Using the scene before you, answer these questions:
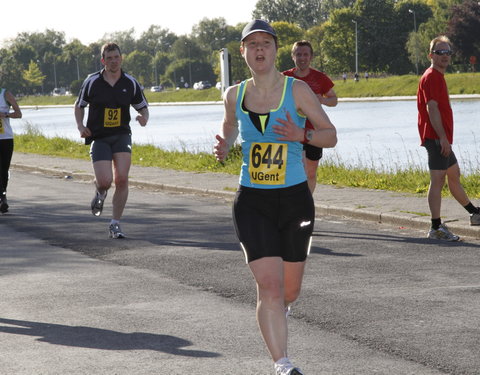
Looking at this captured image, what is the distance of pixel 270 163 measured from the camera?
15.7 ft

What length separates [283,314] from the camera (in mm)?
4727

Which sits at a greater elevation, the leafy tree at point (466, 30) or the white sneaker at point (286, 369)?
the leafy tree at point (466, 30)

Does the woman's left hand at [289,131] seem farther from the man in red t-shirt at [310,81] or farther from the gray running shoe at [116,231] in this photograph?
the gray running shoe at [116,231]

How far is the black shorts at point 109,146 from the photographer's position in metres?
10.3

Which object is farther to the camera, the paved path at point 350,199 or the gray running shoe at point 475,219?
the paved path at point 350,199

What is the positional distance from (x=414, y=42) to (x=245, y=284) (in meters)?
89.2

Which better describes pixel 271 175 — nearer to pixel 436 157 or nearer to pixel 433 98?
pixel 433 98

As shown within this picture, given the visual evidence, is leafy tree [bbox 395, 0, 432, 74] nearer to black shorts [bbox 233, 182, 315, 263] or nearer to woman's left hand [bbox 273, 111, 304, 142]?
black shorts [bbox 233, 182, 315, 263]

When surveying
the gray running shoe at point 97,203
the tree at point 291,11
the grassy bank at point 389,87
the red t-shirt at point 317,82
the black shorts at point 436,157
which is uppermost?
the tree at point 291,11

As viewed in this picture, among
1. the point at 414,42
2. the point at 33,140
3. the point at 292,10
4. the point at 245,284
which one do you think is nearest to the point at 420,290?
the point at 245,284

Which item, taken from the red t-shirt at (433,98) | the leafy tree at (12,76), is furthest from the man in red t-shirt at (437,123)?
the leafy tree at (12,76)

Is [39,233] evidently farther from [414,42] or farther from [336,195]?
[414,42]

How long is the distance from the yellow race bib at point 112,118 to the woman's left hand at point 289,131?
5.82 metres

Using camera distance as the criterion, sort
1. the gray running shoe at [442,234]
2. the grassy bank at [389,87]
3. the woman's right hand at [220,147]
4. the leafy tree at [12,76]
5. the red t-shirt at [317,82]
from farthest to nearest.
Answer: the leafy tree at [12,76], the grassy bank at [389,87], the red t-shirt at [317,82], the gray running shoe at [442,234], the woman's right hand at [220,147]
